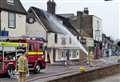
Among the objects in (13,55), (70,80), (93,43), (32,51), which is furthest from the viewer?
(93,43)

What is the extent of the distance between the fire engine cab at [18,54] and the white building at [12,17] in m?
13.3

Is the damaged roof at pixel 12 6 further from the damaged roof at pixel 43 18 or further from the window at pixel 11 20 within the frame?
the damaged roof at pixel 43 18

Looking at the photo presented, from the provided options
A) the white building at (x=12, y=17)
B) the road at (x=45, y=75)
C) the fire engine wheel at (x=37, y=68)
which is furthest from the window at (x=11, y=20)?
the fire engine wheel at (x=37, y=68)

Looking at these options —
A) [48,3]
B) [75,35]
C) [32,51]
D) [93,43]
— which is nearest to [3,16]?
[32,51]

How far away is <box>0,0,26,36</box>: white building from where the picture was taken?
156ft

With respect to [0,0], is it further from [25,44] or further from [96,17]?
[96,17]

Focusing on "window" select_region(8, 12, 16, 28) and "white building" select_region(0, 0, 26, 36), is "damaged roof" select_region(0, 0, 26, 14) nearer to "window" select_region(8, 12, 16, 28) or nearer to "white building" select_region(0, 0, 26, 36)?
"white building" select_region(0, 0, 26, 36)

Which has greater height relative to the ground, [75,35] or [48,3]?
[48,3]

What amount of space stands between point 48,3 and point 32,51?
36766 millimetres

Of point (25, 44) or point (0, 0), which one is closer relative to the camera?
point (25, 44)

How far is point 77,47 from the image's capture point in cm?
7225

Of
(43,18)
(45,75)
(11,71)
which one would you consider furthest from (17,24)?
(11,71)

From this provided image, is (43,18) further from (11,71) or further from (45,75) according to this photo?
(11,71)

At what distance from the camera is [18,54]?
3109 centimetres
